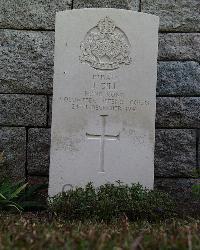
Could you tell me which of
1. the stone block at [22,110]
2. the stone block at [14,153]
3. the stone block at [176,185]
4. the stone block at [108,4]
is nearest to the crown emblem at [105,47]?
the stone block at [108,4]

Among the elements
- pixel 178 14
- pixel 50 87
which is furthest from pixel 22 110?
pixel 178 14

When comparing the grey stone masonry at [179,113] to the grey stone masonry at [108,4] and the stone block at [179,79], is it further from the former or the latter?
the grey stone masonry at [108,4]

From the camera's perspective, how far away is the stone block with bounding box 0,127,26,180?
17.2 feet

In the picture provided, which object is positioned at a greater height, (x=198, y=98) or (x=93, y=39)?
(x=93, y=39)

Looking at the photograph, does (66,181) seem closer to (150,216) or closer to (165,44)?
(150,216)

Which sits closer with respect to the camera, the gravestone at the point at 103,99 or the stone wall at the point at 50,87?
the gravestone at the point at 103,99

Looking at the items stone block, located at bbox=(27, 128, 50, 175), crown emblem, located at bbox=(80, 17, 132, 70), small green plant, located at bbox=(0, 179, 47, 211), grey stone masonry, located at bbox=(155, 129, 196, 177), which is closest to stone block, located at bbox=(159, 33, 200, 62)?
grey stone masonry, located at bbox=(155, 129, 196, 177)

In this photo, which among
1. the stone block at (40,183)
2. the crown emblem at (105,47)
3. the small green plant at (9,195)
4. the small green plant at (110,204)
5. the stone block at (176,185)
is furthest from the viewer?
the stone block at (176,185)

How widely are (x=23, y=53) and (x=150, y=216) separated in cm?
232

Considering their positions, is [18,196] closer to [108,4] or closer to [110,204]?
[110,204]

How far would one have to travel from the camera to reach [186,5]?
5371 millimetres

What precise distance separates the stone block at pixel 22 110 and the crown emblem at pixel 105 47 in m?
1.03

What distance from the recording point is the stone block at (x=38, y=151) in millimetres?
5262

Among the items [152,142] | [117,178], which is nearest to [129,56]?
[152,142]
